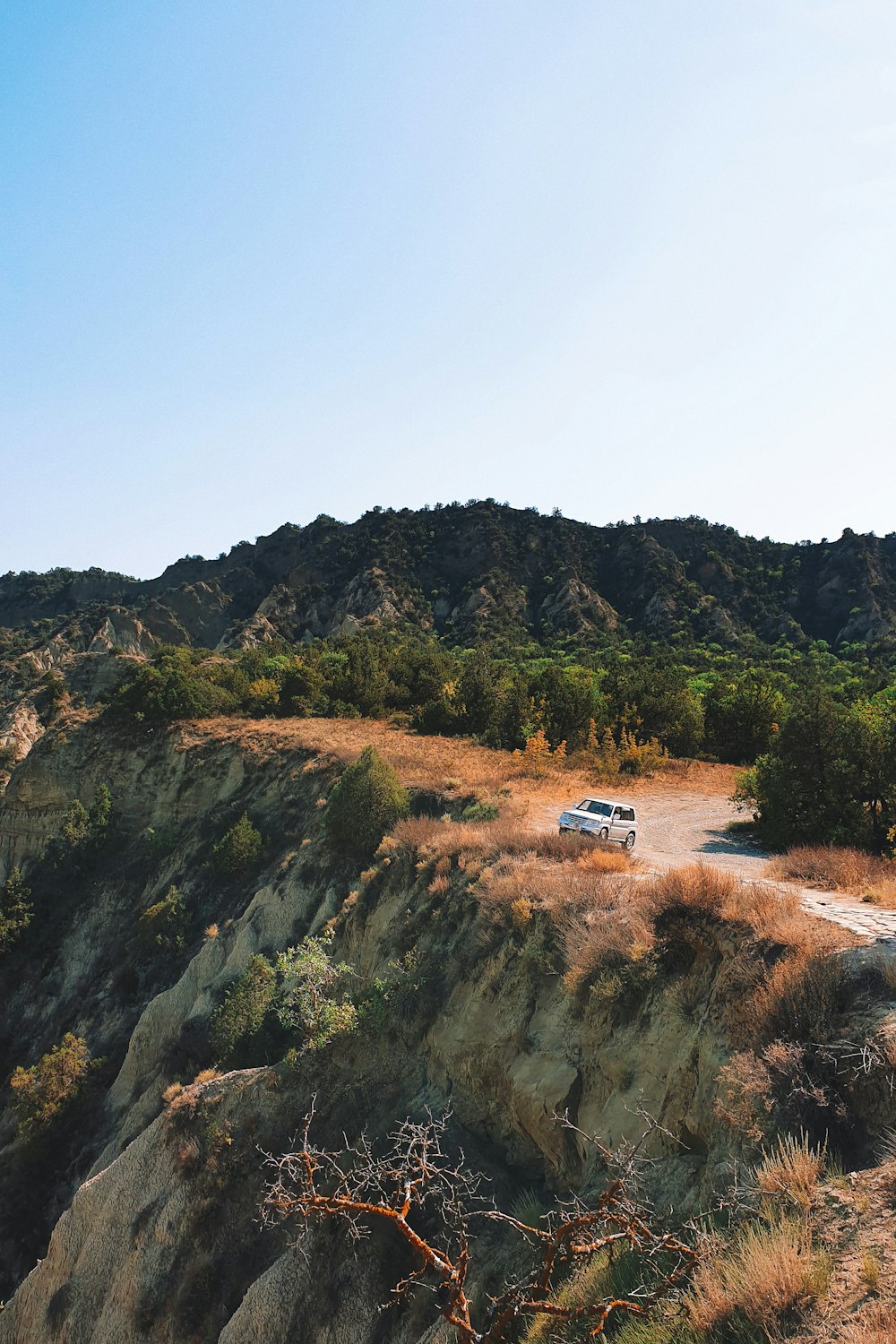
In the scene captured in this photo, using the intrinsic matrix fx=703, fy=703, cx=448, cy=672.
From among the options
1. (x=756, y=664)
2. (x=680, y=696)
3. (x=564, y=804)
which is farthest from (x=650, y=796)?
(x=756, y=664)

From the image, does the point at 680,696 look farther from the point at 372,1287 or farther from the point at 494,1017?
the point at 372,1287

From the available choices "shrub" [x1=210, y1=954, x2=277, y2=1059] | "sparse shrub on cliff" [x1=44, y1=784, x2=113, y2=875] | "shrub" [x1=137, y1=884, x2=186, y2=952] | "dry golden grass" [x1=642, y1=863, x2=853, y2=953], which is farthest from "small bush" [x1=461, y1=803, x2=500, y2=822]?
"sparse shrub on cliff" [x1=44, y1=784, x2=113, y2=875]

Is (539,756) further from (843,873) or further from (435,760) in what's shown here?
(843,873)

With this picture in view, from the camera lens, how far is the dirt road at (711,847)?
9.74m

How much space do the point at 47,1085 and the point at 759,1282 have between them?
2512 centimetres

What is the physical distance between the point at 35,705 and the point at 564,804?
53461mm

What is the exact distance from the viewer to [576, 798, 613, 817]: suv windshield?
61.6 feet

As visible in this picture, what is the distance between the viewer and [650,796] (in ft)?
87.0

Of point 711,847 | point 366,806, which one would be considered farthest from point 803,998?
point 366,806

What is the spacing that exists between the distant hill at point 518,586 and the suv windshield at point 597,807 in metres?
64.6

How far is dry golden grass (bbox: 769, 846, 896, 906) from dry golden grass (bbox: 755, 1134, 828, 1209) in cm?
506

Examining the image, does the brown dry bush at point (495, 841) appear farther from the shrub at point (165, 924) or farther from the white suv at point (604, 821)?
the shrub at point (165, 924)

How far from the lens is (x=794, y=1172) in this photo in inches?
247

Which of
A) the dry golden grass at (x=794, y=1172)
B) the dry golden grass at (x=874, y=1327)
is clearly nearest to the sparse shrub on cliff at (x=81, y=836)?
the dry golden grass at (x=794, y=1172)
